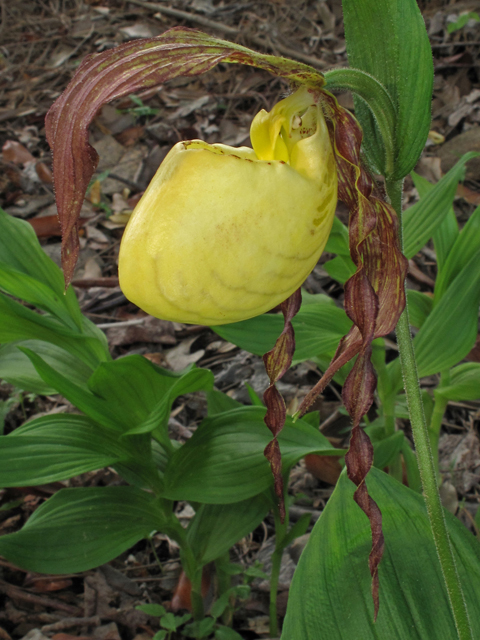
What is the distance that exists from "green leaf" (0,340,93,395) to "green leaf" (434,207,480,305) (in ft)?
2.92

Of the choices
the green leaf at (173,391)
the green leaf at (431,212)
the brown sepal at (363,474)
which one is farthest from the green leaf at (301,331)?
the brown sepal at (363,474)

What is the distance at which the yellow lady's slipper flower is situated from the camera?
698 millimetres

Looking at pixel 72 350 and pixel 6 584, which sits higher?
pixel 72 350

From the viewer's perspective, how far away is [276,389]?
91cm

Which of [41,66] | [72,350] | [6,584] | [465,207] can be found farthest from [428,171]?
[41,66]

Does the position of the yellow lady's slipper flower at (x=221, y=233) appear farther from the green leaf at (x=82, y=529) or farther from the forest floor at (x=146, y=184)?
the forest floor at (x=146, y=184)

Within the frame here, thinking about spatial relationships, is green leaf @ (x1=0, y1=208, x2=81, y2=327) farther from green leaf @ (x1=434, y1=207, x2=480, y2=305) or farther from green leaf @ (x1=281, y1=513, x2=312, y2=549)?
green leaf @ (x1=434, y1=207, x2=480, y2=305)

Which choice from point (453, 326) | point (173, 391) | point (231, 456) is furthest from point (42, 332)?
point (453, 326)

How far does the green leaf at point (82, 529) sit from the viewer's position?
3.43 ft

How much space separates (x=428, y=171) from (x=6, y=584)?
2.17 m

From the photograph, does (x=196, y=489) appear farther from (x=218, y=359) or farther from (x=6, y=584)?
(x=218, y=359)

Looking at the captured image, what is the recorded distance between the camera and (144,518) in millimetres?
1150

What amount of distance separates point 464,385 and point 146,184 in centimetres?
193

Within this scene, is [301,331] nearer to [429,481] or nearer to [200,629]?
[429,481]
